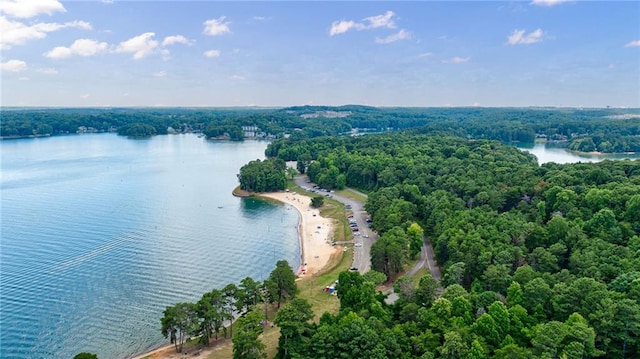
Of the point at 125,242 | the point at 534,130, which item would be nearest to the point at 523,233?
the point at 125,242

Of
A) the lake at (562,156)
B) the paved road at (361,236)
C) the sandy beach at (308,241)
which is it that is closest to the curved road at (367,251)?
the paved road at (361,236)

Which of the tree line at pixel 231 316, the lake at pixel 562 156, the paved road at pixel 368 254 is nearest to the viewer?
the tree line at pixel 231 316

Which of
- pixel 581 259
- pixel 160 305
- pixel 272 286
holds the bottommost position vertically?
pixel 160 305

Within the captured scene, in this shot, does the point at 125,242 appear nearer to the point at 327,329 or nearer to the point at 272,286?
the point at 272,286

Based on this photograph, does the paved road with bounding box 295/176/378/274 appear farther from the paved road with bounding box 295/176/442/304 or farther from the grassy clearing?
the grassy clearing

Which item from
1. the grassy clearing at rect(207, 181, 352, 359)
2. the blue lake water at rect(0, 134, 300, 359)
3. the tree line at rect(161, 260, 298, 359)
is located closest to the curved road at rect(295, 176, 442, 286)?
the grassy clearing at rect(207, 181, 352, 359)

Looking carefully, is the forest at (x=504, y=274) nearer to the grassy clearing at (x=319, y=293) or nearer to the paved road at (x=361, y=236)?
the paved road at (x=361, y=236)

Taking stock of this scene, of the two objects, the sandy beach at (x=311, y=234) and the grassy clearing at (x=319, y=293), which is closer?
the grassy clearing at (x=319, y=293)

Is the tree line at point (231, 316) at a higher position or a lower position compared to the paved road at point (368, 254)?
higher
